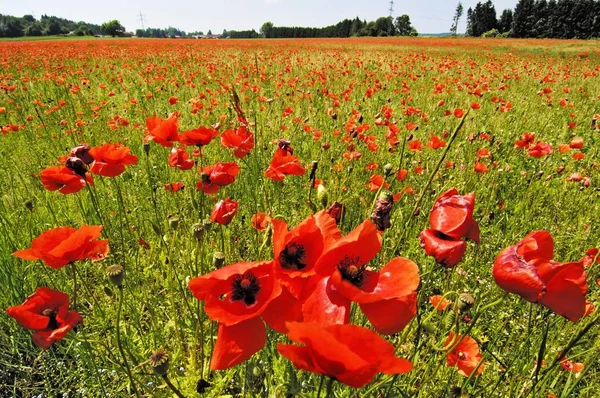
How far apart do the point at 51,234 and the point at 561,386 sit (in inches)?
85.9

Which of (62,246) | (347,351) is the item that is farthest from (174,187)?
(347,351)

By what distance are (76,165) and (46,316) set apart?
64cm

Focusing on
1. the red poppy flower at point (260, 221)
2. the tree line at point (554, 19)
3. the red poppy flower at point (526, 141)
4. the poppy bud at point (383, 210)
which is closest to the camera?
the poppy bud at point (383, 210)

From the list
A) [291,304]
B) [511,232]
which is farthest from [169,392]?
[511,232]

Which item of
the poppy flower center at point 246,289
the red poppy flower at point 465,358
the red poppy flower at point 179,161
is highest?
the red poppy flower at point 179,161

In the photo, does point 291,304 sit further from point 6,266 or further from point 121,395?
point 6,266

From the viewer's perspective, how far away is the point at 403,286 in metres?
0.70

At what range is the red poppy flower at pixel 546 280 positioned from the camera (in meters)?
0.69

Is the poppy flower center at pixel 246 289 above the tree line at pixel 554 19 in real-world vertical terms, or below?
below

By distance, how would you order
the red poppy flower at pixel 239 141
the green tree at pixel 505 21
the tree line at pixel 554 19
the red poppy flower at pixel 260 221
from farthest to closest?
the green tree at pixel 505 21
the tree line at pixel 554 19
the red poppy flower at pixel 239 141
the red poppy flower at pixel 260 221

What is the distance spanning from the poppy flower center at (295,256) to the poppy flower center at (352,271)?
101mm

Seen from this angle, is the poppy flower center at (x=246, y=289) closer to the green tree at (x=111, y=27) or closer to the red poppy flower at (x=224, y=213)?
the red poppy flower at (x=224, y=213)

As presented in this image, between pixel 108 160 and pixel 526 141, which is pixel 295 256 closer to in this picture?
pixel 108 160

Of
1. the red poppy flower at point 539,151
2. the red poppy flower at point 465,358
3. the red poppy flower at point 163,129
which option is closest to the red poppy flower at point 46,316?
the red poppy flower at point 163,129
